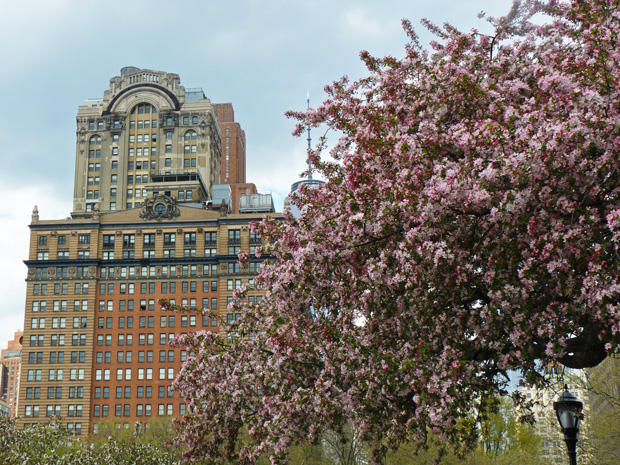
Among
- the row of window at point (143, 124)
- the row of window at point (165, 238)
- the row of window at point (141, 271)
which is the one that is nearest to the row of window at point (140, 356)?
the row of window at point (141, 271)

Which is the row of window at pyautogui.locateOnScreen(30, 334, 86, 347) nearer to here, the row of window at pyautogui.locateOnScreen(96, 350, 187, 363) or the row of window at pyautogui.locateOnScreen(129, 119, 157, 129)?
the row of window at pyautogui.locateOnScreen(96, 350, 187, 363)

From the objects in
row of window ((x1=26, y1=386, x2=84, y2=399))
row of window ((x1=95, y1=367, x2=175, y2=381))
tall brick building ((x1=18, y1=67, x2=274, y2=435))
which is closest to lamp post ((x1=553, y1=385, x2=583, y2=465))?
tall brick building ((x1=18, y1=67, x2=274, y2=435))

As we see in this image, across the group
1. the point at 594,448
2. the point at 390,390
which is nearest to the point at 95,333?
the point at 594,448

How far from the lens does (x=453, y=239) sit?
1377 cm

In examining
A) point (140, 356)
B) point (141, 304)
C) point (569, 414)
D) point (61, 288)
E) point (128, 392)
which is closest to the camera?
point (569, 414)

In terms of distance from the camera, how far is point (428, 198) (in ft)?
43.8

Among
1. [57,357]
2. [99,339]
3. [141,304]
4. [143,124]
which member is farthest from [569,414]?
[143,124]

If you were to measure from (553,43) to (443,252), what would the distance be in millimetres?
6436

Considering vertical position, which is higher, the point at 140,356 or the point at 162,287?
the point at 162,287

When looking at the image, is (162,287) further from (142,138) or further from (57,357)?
(142,138)

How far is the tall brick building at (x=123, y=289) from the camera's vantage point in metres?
120

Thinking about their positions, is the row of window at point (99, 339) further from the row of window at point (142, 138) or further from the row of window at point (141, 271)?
the row of window at point (142, 138)

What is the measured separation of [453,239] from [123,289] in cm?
11814

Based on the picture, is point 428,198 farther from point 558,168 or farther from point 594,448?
point 594,448
